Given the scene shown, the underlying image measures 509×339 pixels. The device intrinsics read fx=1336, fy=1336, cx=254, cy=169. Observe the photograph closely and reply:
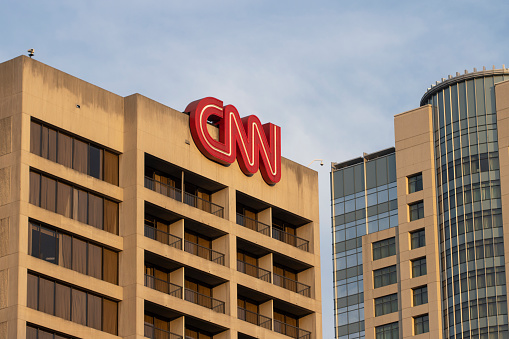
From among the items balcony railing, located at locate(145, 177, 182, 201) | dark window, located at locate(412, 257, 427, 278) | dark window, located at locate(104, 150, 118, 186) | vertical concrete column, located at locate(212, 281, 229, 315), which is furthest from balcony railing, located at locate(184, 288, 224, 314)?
dark window, located at locate(412, 257, 427, 278)

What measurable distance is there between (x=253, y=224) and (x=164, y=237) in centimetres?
1118

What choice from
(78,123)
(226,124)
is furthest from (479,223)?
(78,123)

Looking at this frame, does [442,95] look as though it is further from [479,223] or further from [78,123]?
[78,123]

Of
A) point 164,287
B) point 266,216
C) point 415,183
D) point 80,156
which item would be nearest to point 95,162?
point 80,156

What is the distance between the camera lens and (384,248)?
7234 inches

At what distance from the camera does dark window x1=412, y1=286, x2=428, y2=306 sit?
177 meters

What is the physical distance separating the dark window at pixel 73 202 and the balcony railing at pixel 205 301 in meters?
9.02

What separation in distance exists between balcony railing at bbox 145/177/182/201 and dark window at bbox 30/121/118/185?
11.8 feet

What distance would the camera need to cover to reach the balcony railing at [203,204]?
104 m

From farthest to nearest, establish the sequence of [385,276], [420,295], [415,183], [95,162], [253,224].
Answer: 1. [415,183]
2. [385,276]
3. [420,295]
4. [253,224]
5. [95,162]

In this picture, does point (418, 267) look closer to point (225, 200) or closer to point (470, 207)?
point (470, 207)

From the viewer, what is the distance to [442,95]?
18525 cm

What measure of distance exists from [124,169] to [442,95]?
312 feet

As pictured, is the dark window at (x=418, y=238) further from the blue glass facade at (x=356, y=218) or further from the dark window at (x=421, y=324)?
the dark window at (x=421, y=324)
